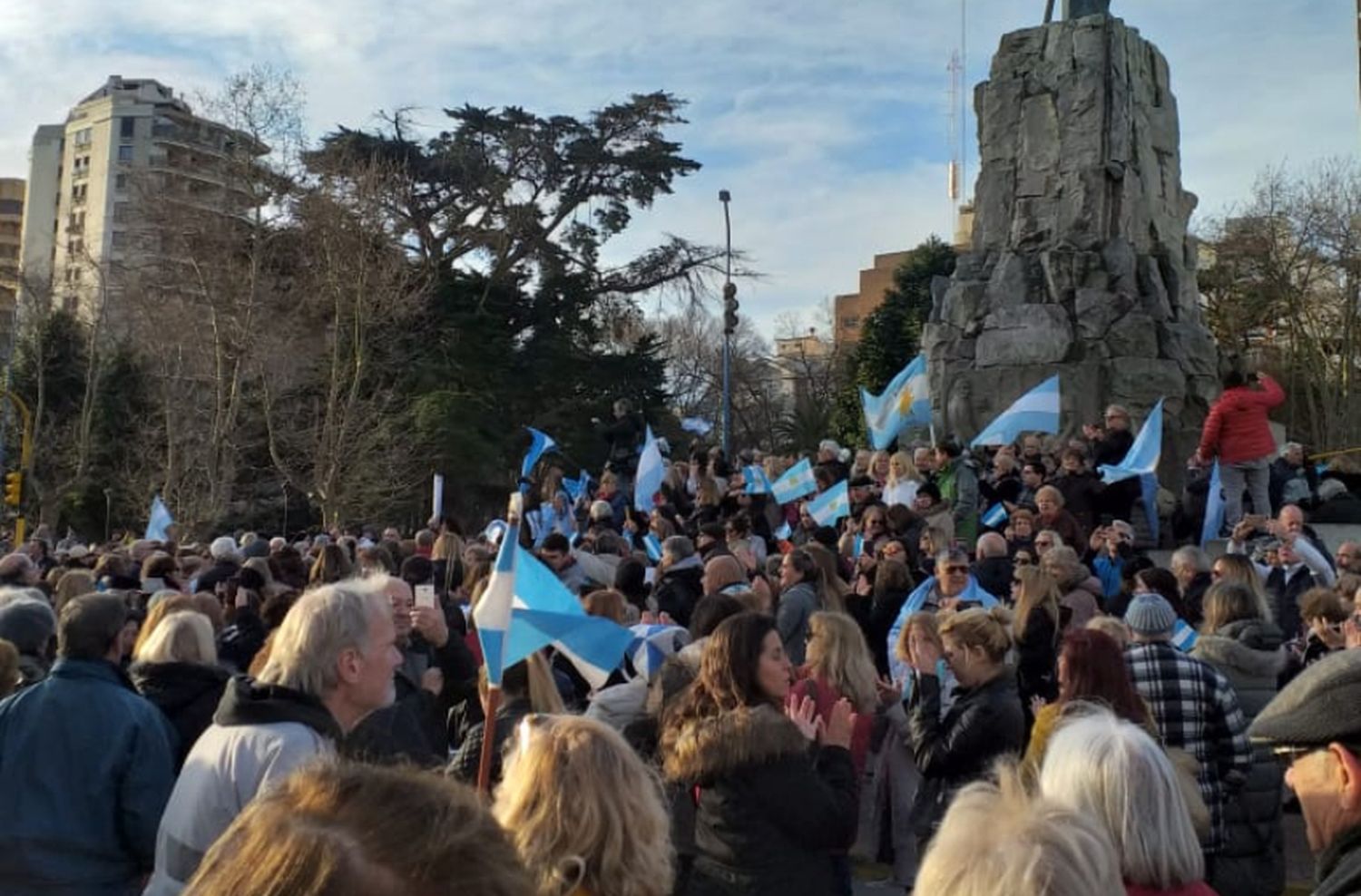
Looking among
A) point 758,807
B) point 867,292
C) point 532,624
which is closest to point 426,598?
point 532,624

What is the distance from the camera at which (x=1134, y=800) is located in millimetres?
2939

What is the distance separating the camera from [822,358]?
58.4 m

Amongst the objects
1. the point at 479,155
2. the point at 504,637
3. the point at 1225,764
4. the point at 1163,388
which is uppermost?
the point at 479,155

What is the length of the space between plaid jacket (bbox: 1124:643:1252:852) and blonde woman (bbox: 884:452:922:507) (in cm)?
801

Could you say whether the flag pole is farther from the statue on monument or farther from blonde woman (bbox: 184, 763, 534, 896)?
the statue on monument

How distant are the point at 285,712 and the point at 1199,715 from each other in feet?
11.2

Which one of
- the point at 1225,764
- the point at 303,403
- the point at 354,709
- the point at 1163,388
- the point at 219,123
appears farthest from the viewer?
the point at 303,403

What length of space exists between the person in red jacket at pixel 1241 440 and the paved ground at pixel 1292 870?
659cm

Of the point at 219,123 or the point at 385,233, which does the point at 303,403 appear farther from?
the point at 219,123

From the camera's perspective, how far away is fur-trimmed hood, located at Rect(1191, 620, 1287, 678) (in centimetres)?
596

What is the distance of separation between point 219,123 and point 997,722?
2784cm

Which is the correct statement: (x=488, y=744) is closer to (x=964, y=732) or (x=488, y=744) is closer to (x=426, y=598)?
(x=964, y=732)

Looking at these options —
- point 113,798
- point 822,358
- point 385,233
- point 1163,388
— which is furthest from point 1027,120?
point 822,358

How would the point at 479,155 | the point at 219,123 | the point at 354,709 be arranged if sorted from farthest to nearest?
the point at 479,155, the point at 219,123, the point at 354,709
